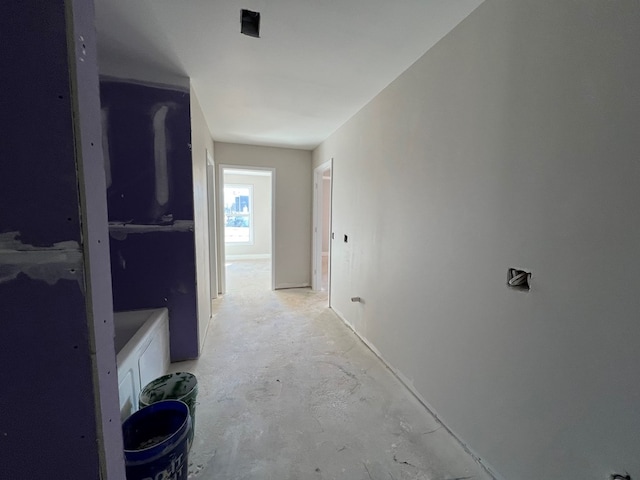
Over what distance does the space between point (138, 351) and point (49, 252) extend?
3.86ft

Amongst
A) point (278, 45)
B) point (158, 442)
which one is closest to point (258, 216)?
point (278, 45)

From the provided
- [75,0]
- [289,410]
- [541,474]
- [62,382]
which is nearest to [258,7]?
[75,0]

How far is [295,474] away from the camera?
1399mm

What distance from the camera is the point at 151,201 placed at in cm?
229

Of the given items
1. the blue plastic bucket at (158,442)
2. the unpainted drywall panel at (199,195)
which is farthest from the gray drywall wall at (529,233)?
the unpainted drywall panel at (199,195)

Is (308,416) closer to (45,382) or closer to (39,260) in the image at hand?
(45,382)

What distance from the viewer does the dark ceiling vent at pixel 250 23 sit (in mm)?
1554

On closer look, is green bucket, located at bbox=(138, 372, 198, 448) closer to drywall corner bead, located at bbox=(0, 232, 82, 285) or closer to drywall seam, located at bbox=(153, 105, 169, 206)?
drywall corner bead, located at bbox=(0, 232, 82, 285)

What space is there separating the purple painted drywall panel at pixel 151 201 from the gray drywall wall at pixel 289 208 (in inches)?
83.0

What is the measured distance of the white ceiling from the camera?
1489mm

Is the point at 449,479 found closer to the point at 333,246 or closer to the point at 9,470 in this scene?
the point at 9,470

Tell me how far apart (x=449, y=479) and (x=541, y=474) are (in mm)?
408

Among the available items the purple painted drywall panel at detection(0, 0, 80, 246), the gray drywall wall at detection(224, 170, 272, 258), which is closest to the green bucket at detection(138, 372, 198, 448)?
the purple painted drywall panel at detection(0, 0, 80, 246)

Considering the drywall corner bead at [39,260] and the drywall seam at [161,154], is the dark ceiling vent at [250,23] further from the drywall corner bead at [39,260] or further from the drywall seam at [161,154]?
the drywall corner bead at [39,260]
